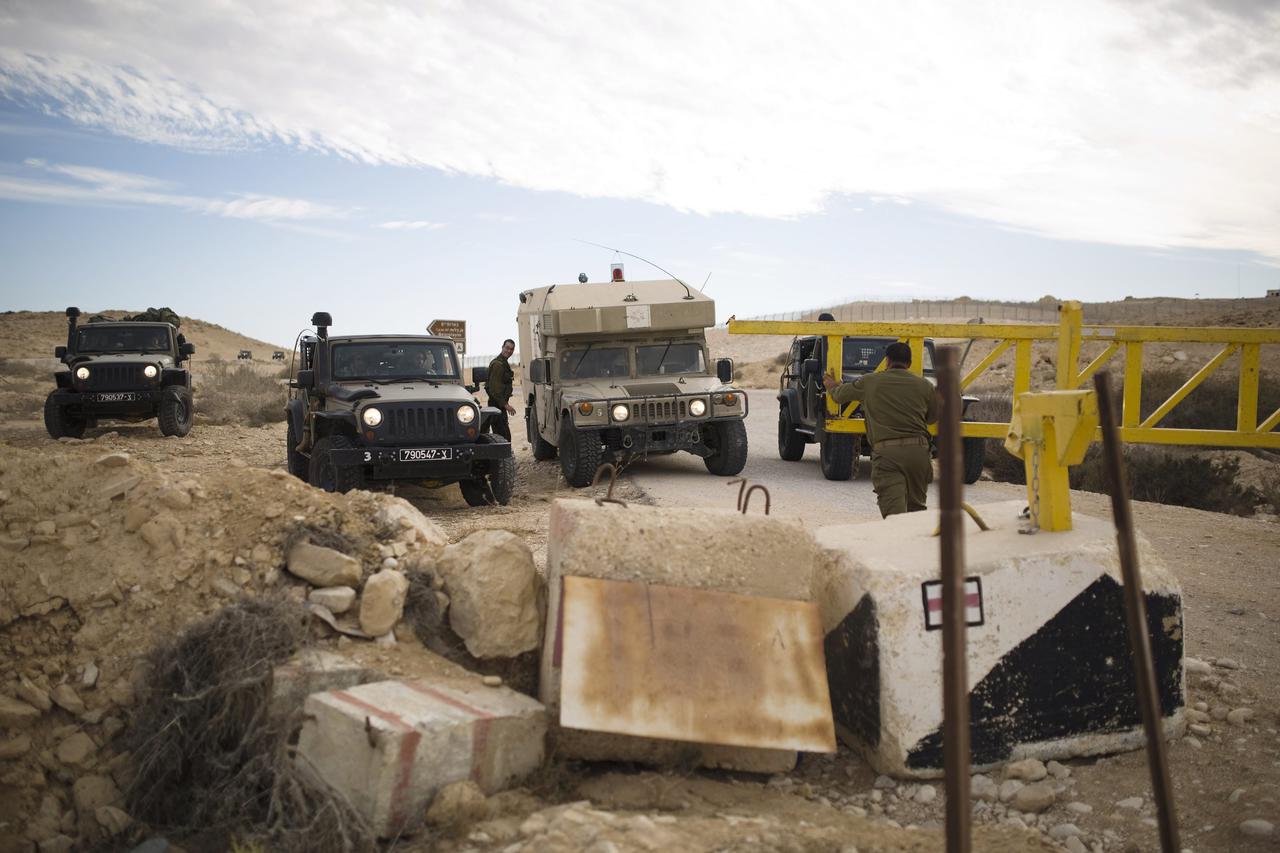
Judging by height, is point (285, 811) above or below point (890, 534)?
below

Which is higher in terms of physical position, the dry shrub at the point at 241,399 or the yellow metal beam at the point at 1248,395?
the yellow metal beam at the point at 1248,395

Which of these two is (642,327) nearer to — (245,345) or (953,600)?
(953,600)

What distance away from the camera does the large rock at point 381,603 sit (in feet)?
14.1

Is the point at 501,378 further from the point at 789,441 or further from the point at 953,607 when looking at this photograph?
the point at 953,607

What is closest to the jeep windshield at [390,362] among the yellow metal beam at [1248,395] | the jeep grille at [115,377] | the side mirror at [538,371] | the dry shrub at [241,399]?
the side mirror at [538,371]

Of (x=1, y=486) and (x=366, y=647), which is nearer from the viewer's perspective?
(x=366, y=647)

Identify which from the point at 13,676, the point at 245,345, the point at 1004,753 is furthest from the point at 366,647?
the point at 245,345

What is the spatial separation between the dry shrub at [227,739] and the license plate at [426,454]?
452 cm

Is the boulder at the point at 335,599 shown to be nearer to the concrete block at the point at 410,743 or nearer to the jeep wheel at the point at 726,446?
the concrete block at the point at 410,743

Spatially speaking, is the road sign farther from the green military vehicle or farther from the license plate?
the license plate

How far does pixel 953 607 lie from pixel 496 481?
769 centimetres

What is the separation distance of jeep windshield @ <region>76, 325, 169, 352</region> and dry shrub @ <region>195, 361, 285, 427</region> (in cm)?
388

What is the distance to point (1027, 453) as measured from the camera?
430 centimetres

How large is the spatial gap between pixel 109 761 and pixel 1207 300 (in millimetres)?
71448
